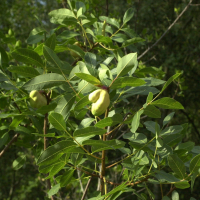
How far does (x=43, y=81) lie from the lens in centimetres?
67

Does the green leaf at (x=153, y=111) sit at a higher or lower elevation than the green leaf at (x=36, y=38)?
lower

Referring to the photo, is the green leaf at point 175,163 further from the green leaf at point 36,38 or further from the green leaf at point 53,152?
the green leaf at point 36,38

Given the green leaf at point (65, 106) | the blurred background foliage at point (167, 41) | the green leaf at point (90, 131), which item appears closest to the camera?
the green leaf at point (90, 131)

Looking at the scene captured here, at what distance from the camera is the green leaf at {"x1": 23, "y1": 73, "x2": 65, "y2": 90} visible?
25.9 inches

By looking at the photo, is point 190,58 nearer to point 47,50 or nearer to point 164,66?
point 164,66

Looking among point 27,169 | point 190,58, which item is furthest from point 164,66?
point 27,169

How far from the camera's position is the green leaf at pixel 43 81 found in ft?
2.16

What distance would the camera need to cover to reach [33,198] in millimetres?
4215

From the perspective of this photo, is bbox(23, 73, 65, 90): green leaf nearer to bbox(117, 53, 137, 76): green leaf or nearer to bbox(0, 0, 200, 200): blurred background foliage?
bbox(117, 53, 137, 76): green leaf

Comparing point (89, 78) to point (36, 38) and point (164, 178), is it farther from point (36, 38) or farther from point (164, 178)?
point (36, 38)

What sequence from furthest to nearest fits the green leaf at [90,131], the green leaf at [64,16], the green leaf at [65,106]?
the green leaf at [64,16]
the green leaf at [65,106]
the green leaf at [90,131]

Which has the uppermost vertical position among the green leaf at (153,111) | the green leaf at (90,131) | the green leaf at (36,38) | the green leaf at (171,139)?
the green leaf at (36,38)

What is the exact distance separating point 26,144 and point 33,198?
353 cm

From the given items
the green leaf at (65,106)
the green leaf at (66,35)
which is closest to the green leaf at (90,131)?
the green leaf at (65,106)
